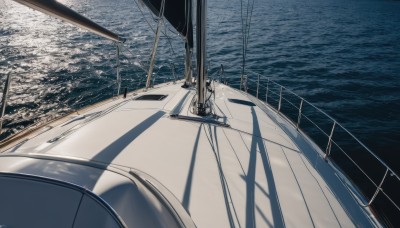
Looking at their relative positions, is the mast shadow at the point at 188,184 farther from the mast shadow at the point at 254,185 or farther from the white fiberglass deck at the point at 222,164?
the mast shadow at the point at 254,185

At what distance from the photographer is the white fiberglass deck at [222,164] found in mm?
2338

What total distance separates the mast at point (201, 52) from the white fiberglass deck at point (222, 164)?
0.92 feet

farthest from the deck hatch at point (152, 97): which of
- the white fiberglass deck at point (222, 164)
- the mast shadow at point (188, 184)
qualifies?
the mast shadow at point (188, 184)

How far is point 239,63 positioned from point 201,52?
10729mm

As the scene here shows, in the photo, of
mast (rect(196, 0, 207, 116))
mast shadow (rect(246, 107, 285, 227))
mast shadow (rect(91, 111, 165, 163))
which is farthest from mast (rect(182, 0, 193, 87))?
mast shadow (rect(246, 107, 285, 227))

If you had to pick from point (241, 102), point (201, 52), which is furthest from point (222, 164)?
point (241, 102)

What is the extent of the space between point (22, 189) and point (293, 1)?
1608 inches

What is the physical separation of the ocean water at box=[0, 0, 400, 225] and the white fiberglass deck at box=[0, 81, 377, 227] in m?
1.59

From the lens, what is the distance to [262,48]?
16438 mm

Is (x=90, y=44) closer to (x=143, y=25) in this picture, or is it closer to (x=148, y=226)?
(x=143, y=25)

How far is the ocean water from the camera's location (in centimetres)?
843

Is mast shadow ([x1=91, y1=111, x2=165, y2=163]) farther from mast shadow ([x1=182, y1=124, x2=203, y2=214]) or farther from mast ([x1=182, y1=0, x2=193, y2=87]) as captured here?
mast ([x1=182, y1=0, x2=193, y2=87])

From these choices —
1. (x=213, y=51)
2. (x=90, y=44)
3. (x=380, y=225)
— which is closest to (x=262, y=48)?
(x=213, y=51)

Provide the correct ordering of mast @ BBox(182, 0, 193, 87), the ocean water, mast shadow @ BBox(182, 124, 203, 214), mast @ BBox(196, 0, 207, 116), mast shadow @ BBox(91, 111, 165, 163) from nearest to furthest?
mast shadow @ BBox(182, 124, 203, 214) < mast shadow @ BBox(91, 111, 165, 163) < mast @ BBox(196, 0, 207, 116) < mast @ BBox(182, 0, 193, 87) < the ocean water
